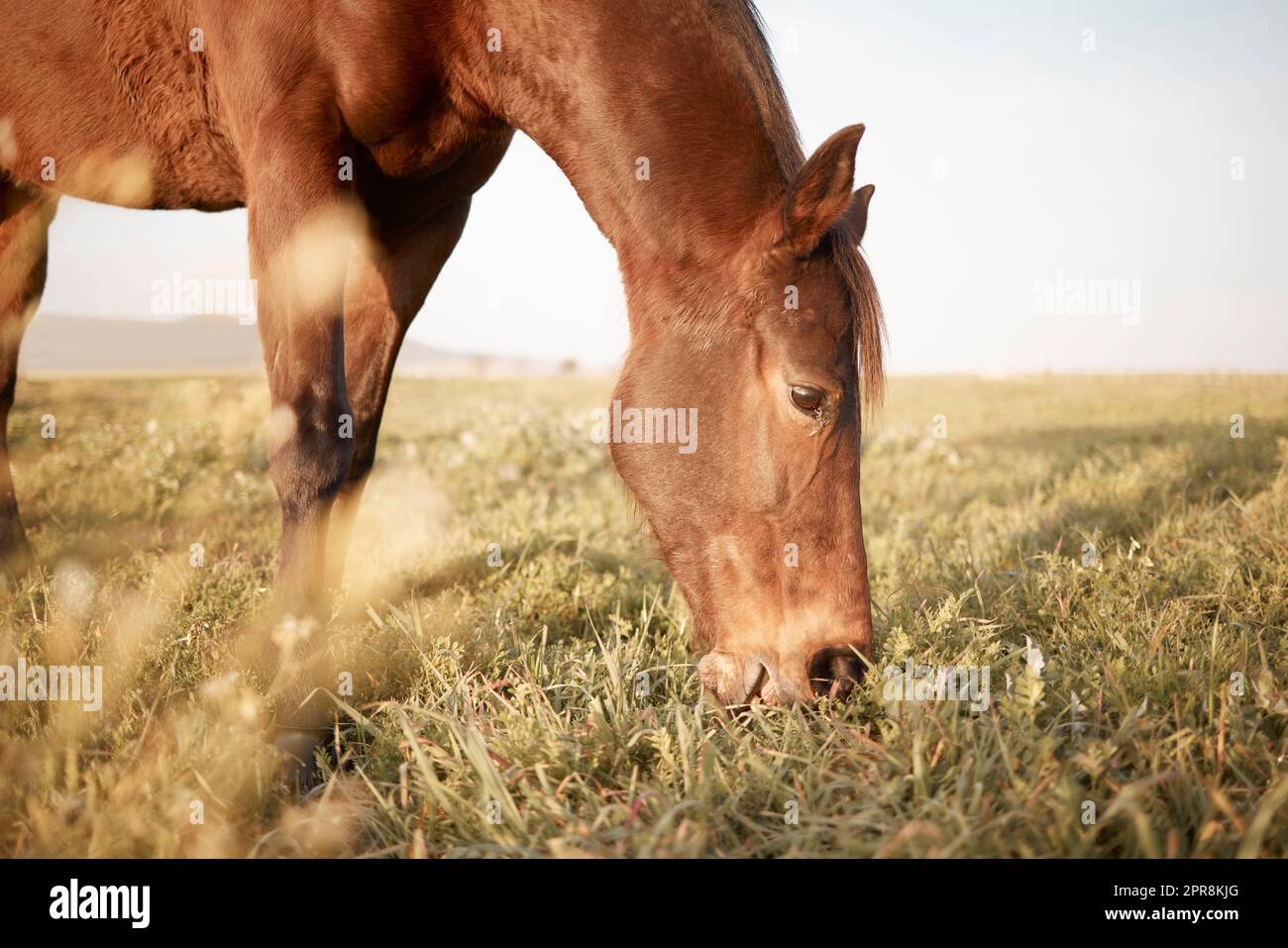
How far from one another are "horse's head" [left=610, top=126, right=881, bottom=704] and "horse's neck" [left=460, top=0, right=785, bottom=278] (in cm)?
15

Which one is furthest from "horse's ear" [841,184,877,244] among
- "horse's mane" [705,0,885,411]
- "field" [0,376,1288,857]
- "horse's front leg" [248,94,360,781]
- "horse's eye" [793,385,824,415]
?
"horse's front leg" [248,94,360,781]

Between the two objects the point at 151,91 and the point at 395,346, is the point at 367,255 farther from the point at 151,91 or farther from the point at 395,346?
the point at 151,91

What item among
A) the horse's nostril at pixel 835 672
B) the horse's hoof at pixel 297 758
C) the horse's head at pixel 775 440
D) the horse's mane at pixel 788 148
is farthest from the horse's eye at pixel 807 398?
the horse's hoof at pixel 297 758

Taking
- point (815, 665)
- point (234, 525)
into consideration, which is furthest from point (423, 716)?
point (234, 525)

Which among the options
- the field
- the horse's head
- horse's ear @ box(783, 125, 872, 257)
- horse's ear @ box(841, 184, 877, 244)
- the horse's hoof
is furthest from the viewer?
horse's ear @ box(841, 184, 877, 244)

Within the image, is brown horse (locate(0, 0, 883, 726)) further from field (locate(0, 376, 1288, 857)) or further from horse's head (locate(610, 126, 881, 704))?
field (locate(0, 376, 1288, 857))

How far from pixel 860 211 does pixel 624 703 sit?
187cm

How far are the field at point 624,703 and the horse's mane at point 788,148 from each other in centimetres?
92

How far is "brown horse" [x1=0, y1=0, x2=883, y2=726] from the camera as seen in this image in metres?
2.41

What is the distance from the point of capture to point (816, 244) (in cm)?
243

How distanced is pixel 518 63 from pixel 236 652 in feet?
7.56

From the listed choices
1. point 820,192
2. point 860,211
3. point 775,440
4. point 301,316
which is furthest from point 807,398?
point 301,316

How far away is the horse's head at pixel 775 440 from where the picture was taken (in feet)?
7.70

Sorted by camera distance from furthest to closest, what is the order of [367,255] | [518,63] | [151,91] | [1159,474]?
1. [1159,474]
2. [367,255]
3. [151,91]
4. [518,63]
